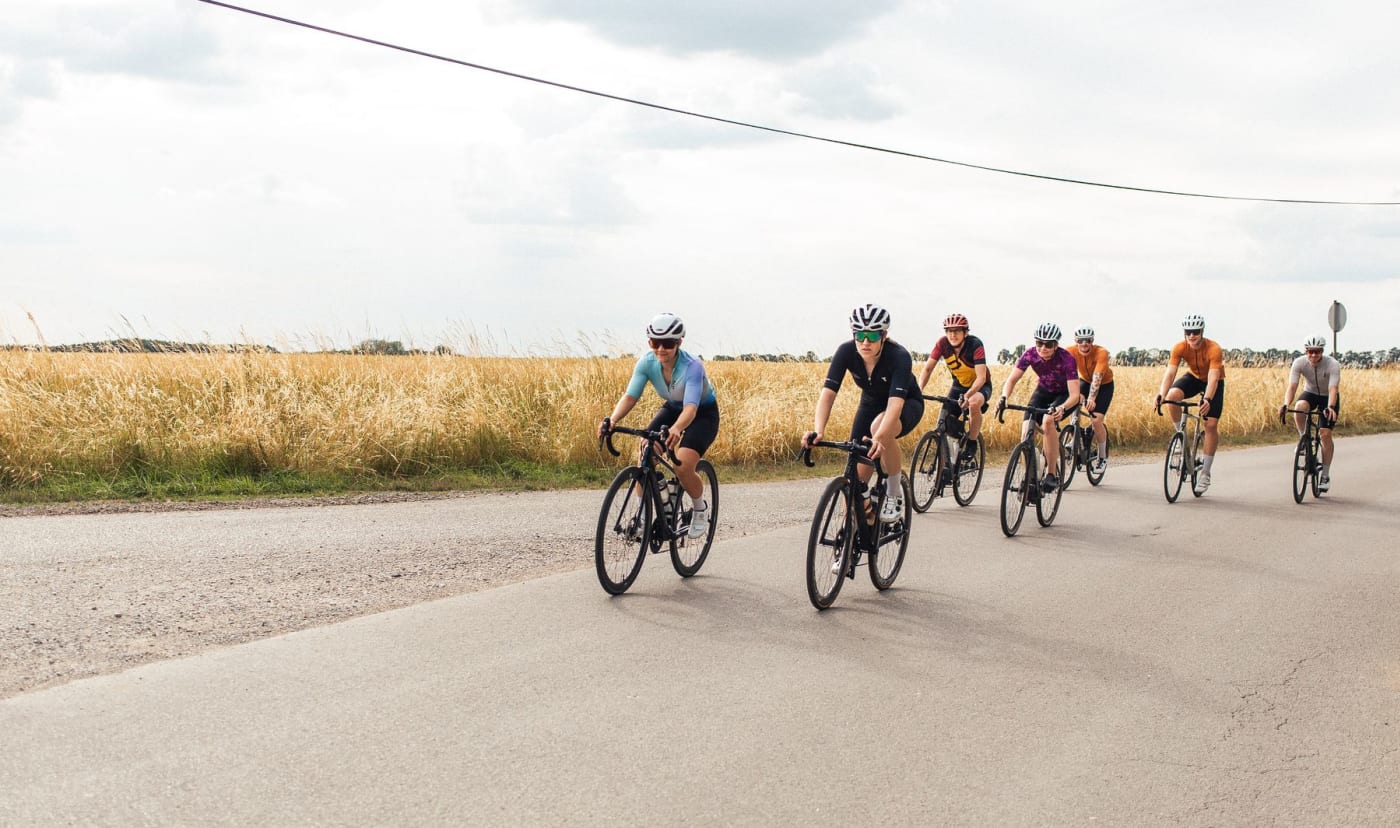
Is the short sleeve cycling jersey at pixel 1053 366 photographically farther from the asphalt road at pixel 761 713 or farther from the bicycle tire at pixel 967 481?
the asphalt road at pixel 761 713

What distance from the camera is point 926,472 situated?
477 inches

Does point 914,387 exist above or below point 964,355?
below

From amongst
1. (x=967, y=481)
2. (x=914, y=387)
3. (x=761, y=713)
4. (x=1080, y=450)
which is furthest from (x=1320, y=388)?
(x=761, y=713)

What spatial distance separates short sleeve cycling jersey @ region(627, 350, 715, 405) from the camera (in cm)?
780

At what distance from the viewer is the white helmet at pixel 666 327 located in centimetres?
764

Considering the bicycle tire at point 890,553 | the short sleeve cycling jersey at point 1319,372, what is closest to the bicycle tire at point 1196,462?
the short sleeve cycling jersey at point 1319,372

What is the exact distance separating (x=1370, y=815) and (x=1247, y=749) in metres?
0.68

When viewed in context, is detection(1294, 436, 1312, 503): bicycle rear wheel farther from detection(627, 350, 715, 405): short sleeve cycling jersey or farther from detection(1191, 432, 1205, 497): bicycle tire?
detection(627, 350, 715, 405): short sleeve cycling jersey

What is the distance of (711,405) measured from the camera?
8.39m

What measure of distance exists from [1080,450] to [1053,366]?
8.88 ft

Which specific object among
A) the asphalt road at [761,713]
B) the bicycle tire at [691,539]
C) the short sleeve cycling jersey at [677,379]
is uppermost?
the short sleeve cycling jersey at [677,379]

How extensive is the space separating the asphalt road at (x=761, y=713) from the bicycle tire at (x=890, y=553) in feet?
0.70

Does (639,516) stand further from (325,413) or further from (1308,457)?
(1308,457)

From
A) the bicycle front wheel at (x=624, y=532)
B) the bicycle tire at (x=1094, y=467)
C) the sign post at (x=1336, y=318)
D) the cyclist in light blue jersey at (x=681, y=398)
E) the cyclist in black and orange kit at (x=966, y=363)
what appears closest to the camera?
the bicycle front wheel at (x=624, y=532)
